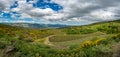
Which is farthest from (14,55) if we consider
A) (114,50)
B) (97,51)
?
(114,50)

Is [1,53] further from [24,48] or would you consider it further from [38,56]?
[38,56]

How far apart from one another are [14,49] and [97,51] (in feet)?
18.8

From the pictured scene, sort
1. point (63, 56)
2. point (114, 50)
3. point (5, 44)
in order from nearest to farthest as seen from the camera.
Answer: point (114, 50)
point (63, 56)
point (5, 44)

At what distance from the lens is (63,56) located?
12531mm

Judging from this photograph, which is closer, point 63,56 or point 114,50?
point 114,50

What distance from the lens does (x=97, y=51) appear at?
11617 mm

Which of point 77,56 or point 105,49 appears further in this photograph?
point 77,56

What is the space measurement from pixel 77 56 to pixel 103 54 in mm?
1608

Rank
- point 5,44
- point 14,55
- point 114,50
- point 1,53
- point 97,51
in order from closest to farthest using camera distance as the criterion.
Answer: point 114,50 < point 97,51 < point 14,55 < point 1,53 < point 5,44

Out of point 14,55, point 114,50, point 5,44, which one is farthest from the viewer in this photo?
point 5,44

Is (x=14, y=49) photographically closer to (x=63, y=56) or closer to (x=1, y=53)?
(x=1, y=53)

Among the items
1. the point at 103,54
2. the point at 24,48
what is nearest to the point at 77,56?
the point at 103,54

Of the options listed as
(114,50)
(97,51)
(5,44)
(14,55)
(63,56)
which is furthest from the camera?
(5,44)

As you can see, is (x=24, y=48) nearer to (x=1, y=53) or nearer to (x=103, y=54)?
(x=1, y=53)
